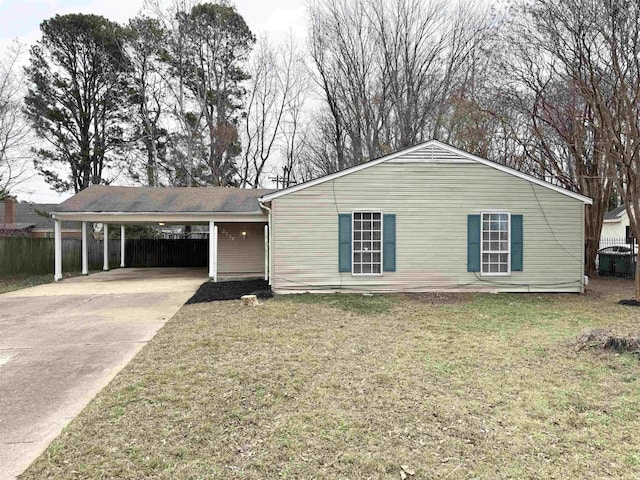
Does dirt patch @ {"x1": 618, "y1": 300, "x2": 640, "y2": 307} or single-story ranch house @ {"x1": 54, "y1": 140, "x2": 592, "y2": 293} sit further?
single-story ranch house @ {"x1": 54, "y1": 140, "x2": 592, "y2": 293}

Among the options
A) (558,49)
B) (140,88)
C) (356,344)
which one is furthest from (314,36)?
(356,344)

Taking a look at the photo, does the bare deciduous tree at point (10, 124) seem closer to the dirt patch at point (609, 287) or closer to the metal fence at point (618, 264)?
the dirt patch at point (609, 287)

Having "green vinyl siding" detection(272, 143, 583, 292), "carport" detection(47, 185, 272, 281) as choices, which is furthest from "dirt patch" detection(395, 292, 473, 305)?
"carport" detection(47, 185, 272, 281)

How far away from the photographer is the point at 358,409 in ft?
12.2

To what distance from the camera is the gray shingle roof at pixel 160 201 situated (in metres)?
14.4

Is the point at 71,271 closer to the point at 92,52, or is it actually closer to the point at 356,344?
the point at 92,52

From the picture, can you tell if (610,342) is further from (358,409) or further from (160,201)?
(160,201)

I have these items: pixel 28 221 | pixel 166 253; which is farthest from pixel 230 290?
pixel 28 221

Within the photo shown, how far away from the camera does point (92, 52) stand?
24.1 meters

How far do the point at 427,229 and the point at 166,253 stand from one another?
48.6 feet

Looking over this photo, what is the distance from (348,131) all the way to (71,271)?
15199mm

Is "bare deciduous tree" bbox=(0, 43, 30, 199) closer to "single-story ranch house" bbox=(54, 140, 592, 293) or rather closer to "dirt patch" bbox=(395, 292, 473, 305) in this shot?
"single-story ranch house" bbox=(54, 140, 592, 293)

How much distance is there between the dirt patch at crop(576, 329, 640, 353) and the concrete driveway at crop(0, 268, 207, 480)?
6099 millimetres

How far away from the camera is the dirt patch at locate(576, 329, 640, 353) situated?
5406mm
